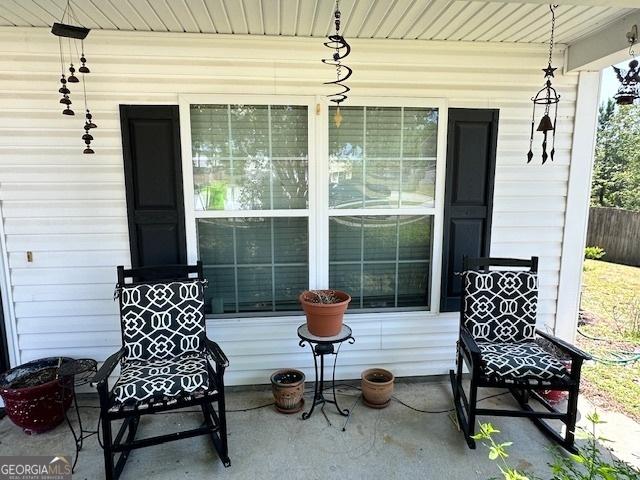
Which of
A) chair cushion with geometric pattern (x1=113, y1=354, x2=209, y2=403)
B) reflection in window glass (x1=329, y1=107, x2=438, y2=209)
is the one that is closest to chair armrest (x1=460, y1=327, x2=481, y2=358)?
reflection in window glass (x1=329, y1=107, x2=438, y2=209)

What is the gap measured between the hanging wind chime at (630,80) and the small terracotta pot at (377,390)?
2299 mm

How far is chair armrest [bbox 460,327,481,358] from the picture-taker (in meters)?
2.34

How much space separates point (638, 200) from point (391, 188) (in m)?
9.64

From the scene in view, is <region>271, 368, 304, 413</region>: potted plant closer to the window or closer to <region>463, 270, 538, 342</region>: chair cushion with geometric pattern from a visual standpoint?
the window

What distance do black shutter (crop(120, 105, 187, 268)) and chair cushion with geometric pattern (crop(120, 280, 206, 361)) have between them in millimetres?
335

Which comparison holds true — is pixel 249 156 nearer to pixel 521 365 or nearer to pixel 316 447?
pixel 316 447

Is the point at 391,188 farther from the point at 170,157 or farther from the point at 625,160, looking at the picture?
the point at 625,160

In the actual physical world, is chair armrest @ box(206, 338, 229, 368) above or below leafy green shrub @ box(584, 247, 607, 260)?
above

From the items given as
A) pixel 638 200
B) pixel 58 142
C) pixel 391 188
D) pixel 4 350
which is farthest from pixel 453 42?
pixel 638 200

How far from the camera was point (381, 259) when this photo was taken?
10.2 ft

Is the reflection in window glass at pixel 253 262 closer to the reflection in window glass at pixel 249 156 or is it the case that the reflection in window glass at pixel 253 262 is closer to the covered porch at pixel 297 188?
the covered porch at pixel 297 188

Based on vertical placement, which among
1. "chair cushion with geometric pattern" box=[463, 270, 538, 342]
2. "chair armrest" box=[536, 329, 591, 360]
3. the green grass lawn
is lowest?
the green grass lawn

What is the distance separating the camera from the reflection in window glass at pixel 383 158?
9.57 feet

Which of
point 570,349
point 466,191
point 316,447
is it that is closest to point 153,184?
point 316,447
